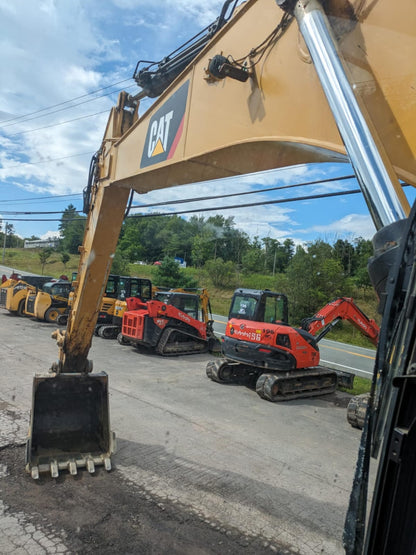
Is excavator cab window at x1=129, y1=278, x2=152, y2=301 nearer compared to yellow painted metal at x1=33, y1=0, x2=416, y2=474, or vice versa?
yellow painted metal at x1=33, y1=0, x2=416, y2=474

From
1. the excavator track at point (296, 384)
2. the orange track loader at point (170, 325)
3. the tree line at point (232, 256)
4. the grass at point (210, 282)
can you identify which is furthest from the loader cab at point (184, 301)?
the tree line at point (232, 256)

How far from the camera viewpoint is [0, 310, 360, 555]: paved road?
12.3 ft

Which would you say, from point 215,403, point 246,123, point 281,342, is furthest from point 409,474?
point 281,342

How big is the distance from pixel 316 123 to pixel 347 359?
603 inches

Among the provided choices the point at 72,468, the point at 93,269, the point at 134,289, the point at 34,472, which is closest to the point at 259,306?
the point at 93,269

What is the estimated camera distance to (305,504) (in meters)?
4.40

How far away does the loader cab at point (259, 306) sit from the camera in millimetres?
10062

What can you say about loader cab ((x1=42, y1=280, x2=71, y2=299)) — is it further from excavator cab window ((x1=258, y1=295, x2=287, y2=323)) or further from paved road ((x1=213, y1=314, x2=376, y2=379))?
excavator cab window ((x1=258, y1=295, x2=287, y2=323))

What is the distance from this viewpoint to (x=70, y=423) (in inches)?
195

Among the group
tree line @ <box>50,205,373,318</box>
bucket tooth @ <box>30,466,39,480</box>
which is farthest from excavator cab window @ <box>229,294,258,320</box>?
tree line @ <box>50,205,373,318</box>

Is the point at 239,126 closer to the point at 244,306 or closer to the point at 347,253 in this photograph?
the point at 244,306

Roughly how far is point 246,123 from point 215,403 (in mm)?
6343

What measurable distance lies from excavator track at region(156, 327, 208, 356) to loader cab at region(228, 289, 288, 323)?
10.5 feet

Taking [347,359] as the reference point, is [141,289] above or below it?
above
